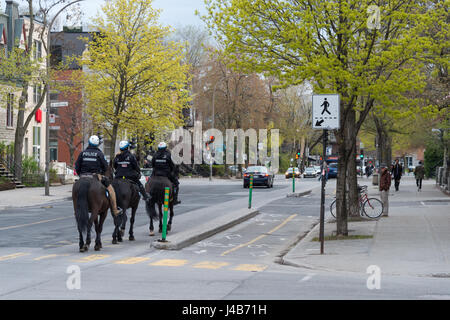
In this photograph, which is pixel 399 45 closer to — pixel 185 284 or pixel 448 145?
pixel 185 284

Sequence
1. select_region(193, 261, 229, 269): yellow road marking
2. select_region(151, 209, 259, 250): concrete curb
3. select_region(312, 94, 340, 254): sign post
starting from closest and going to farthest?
select_region(193, 261, 229, 269): yellow road marking, select_region(312, 94, 340, 254): sign post, select_region(151, 209, 259, 250): concrete curb

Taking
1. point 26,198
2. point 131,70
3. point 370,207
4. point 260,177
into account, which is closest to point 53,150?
point 260,177

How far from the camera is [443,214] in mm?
23641

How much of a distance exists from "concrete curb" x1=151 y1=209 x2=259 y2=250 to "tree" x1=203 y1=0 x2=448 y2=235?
3484 mm

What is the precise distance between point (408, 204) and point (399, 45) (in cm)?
1534

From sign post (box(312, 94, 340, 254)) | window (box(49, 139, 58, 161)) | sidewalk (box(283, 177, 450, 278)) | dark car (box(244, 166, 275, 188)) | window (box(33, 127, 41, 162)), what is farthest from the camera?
window (box(49, 139, 58, 161))

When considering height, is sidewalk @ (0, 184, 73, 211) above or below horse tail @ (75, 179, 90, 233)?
below

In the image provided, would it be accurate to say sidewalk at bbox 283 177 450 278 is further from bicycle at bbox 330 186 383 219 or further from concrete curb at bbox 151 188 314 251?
concrete curb at bbox 151 188 314 251

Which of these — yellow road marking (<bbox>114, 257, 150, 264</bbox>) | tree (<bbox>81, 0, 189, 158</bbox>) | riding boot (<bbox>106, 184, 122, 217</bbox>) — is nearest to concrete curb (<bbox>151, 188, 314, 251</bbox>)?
riding boot (<bbox>106, 184, 122, 217</bbox>)

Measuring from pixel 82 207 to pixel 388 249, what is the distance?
6.50 m

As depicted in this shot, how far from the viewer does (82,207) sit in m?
13.9

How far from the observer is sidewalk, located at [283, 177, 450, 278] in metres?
12.5

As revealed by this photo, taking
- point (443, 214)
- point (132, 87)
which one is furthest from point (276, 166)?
point (443, 214)

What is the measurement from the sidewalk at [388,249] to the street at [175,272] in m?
0.48
